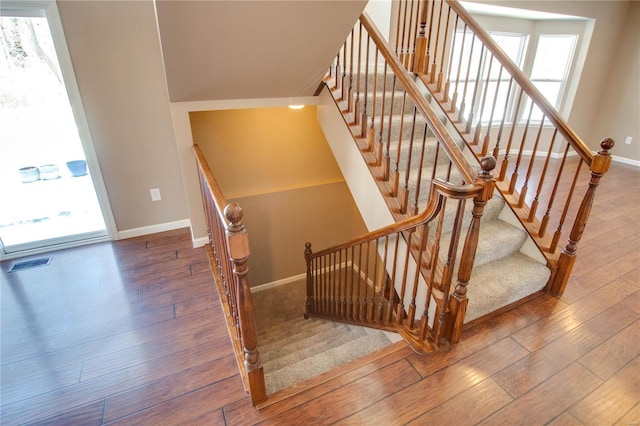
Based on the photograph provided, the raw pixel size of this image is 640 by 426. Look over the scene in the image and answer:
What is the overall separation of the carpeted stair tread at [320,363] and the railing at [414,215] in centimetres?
16

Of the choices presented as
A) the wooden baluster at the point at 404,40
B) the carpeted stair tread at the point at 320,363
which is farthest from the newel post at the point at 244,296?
the wooden baluster at the point at 404,40

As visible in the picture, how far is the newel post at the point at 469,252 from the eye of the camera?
1.42 meters

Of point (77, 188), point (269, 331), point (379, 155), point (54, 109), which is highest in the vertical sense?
point (54, 109)

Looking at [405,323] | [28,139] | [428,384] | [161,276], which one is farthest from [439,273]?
[28,139]

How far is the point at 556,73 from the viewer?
5.57 meters

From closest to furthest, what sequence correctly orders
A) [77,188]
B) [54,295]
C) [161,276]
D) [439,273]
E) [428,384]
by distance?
[428,384] < [439,273] < [54,295] < [161,276] < [77,188]

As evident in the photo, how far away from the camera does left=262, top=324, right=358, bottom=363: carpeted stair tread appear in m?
2.60

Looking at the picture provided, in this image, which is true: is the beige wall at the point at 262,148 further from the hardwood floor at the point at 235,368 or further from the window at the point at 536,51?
the window at the point at 536,51

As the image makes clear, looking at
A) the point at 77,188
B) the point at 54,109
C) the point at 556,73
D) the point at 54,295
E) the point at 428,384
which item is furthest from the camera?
the point at 556,73

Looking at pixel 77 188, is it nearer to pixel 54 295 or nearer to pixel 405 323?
pixel 54 295

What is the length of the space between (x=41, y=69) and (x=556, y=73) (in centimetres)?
729

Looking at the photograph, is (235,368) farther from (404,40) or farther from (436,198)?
(404,40)

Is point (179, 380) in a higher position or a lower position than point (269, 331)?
higher

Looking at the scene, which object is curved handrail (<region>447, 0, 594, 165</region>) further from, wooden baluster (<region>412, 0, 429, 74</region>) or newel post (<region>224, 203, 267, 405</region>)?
newel post (<region>224, 203, 267, 405</region>)
